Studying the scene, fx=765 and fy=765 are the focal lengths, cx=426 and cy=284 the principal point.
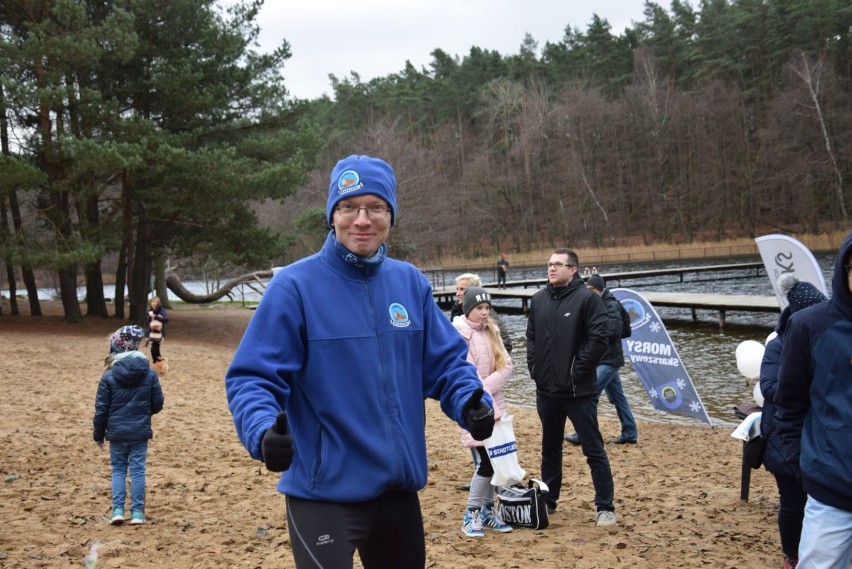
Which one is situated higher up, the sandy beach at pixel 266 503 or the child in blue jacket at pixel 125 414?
the child in blue jacket at pixel 125 414

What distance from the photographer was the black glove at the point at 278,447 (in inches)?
83.0

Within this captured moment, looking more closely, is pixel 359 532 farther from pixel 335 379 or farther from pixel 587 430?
pixel 587 430

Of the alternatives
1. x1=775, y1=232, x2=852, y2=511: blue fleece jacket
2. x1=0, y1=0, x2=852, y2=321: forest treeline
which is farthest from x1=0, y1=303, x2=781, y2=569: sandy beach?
x1=0, y1=0, x2=852, y2=321: forest treeline

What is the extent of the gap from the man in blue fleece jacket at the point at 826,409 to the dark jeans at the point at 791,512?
54.2 inches

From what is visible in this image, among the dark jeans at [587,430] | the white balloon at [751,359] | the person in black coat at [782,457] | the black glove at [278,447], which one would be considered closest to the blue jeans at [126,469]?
the dark jeans at [587,430]

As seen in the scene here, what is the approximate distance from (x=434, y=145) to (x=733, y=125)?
3076 cm

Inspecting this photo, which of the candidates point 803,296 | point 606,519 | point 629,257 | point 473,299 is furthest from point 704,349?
point 629,257

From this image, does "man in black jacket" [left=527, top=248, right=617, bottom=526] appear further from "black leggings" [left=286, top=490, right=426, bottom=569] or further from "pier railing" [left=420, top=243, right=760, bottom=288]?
"pier railing" [left=420, top=243, right=760, bottom=288]

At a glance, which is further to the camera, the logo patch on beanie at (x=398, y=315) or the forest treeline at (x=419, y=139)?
the forest treeline at (x=419, y=139)

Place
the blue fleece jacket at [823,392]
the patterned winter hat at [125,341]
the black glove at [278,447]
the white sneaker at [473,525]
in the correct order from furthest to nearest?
1. the patterned winter hat at [125,341]
2. the white sneaker at [473,525]
3. the blue fleece jacket at [823,392]
4. the black glove at [278,447]

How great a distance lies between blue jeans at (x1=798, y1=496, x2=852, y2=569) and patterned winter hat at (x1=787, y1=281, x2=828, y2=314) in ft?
4.97

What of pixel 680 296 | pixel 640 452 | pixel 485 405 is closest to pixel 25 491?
pixel 485 405

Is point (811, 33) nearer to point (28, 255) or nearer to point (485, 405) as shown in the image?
point (28, 255)

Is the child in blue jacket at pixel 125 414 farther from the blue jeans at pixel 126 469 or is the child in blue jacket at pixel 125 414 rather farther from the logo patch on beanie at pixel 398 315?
the logo patch on beanie at pixel 398 315
